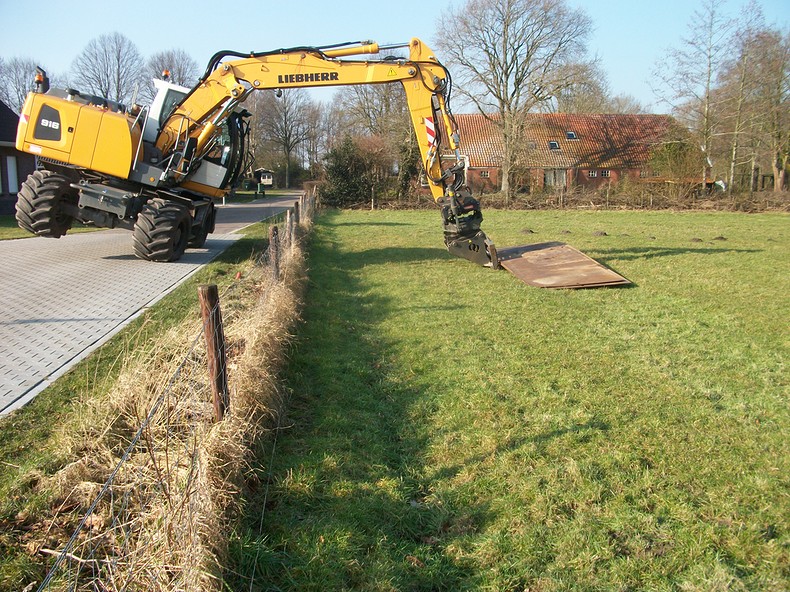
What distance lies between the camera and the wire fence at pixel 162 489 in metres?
3.02

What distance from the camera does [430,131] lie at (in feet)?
40.4

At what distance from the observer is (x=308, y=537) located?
3.74 meters

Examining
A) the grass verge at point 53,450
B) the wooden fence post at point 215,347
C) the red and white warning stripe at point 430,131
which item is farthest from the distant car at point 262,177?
the wooden fence post at point 215,347

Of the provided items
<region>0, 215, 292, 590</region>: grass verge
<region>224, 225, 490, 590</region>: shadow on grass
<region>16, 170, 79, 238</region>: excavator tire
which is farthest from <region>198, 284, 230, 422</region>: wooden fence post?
<region>16, 170, 79, 238</region>: excavator tire

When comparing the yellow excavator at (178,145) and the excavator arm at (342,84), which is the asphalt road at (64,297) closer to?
the yellow excavator at (178,145)

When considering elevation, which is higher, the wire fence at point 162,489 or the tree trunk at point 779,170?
the tree trunk at point 779,170

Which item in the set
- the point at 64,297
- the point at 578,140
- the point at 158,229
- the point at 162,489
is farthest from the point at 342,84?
the point at 578,140

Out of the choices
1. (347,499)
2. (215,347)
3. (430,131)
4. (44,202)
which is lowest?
(347,499)

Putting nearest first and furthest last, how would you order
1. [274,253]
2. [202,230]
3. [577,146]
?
[274,253], [202,230], [577,146]

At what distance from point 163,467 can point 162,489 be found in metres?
0.45

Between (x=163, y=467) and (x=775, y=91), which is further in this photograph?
(x=775, y=91)

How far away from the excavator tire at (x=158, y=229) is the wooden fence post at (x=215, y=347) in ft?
27.5

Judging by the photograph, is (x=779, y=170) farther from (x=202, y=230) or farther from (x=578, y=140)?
(x=202, y=230)

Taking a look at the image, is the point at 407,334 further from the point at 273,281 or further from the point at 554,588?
the point at 554,588
